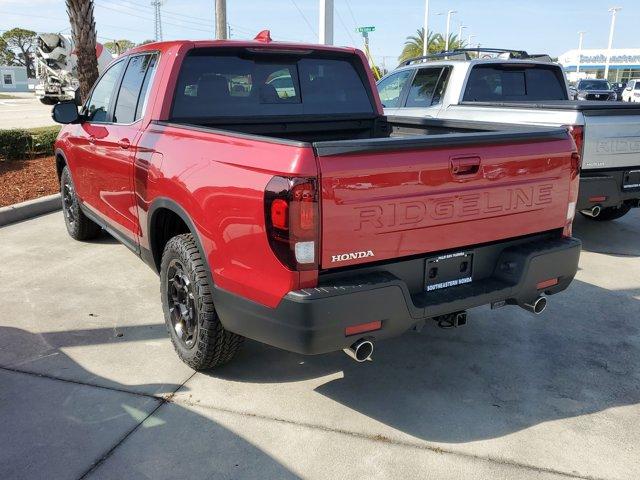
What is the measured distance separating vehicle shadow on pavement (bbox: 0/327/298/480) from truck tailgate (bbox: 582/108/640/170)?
4384 mm

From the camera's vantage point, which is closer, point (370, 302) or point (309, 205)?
point (309, 205)

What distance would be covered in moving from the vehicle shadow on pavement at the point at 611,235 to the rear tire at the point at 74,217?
5343 mm

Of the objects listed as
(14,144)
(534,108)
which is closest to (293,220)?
(534,108)

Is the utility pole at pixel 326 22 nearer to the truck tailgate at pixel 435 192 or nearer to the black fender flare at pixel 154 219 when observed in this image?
the black fender flare at pixel 154 219

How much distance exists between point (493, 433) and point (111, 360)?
2367 mm

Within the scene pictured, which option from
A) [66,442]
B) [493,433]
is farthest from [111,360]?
[493,433]

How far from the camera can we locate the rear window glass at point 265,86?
13.0 ft

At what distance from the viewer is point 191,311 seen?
3473mm

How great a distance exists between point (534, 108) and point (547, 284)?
309 cm

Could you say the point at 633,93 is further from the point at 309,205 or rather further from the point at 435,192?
the point at 309,205

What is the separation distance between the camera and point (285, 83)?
171 inches

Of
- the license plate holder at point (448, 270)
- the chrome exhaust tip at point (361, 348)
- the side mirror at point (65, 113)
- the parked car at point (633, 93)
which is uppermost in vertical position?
the side mirror at point (65, 113)

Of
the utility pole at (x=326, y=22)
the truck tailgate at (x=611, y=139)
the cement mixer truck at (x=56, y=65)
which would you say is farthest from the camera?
the cement mixer truck at (x=56, y=65)

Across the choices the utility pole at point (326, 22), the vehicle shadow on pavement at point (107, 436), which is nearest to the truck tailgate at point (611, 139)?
the vehicle shadow on pavement at point (107, 436)
